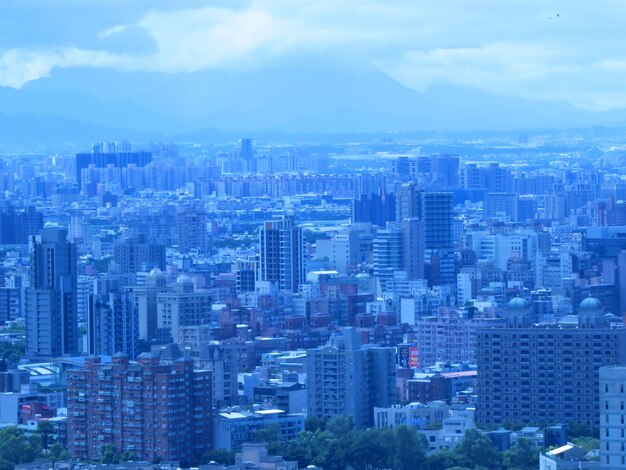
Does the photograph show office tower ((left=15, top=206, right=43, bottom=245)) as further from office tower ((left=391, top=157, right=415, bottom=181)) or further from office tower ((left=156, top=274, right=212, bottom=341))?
office tower ((left=391, top=157, right=415, bottom=181))

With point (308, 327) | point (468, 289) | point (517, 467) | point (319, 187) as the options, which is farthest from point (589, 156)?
point (517, 467)

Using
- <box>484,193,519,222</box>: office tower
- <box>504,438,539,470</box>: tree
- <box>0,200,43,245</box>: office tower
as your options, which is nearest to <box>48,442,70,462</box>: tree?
<box>504,438,539,470</box>: tree

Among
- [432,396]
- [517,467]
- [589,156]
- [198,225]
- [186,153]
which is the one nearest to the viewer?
[517,467]

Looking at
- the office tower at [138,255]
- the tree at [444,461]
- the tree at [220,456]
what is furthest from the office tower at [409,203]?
the tree at [444,461]

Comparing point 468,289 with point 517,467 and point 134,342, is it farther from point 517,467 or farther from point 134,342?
point 517,467

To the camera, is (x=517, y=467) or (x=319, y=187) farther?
(x=319, y=187)

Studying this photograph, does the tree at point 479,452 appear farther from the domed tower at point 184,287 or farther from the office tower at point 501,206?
the office tower at point 501,206
